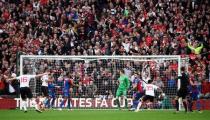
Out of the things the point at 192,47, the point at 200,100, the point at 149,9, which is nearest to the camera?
the point at 200,100

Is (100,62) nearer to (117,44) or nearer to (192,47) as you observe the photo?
(117,44)

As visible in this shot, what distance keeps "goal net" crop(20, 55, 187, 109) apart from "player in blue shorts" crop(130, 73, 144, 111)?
1.36ft

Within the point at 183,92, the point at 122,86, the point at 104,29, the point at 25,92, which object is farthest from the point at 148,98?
the point at 104,29

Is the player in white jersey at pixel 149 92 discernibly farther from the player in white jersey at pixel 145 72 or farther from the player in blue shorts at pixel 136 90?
the player in white jersey at pixel 145 72

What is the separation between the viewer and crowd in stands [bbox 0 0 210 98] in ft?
125

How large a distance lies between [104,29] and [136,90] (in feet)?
19.1

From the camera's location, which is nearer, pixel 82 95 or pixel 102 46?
pixel 82 95

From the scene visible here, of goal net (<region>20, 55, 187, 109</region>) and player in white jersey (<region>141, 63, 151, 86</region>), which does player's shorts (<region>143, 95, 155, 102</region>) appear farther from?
player in white jersey (<region>141, 63, 151, 86</region>)

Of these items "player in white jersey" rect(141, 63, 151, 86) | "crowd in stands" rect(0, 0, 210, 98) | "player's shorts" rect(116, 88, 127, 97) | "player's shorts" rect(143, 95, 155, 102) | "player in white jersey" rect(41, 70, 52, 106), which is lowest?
"player's shorts" rect(143, 95, 155, 102)

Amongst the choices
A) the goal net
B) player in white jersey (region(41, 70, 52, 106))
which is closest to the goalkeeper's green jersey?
the goal net

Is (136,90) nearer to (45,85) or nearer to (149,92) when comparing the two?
(149,92)

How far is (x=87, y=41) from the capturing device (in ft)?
129

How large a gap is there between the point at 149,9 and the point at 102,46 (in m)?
4.31

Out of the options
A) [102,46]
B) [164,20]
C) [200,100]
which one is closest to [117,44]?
[102,46]
